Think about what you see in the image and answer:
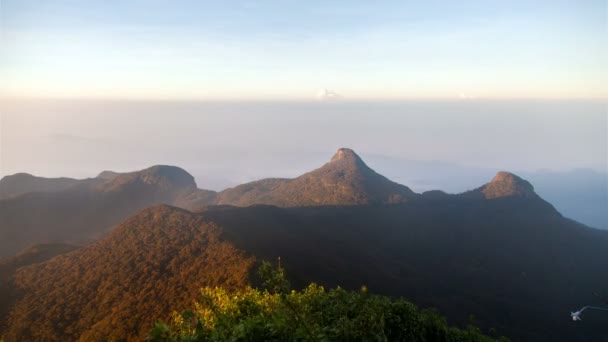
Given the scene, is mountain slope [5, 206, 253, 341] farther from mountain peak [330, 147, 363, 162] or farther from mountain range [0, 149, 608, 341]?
mountain peak [330, 147, 363, 162]

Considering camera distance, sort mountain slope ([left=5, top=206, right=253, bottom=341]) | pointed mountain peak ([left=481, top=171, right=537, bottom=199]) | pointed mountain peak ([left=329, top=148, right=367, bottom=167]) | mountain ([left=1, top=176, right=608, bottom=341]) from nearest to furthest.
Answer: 1. mountain slope ([left=5, top=206, right=253, bottom=341])
2. mountain ([left=1, top=176, right=608, bottom=341])
3. pointed mountain peak ([left=481, top=171, right=537, bottom=199])
4. pointed mountain peak ([left=329, top=148, right=367, bottom=167])

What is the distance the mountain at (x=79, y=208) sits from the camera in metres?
47.2

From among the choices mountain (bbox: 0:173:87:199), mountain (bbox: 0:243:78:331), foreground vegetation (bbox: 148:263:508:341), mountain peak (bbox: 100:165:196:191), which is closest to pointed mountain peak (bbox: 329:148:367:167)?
mountain peak (bbox: 100:165:196:191)

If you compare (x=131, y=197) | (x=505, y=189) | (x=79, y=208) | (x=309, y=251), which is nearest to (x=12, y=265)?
(x=309, y=251)

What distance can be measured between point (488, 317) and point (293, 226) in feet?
59.9

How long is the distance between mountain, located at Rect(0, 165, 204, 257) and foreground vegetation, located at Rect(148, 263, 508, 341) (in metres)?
42.8

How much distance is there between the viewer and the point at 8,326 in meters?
19.8

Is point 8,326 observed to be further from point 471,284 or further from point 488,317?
point 471,284

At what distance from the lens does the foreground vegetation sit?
6.79 meters

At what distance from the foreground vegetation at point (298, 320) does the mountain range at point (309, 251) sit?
356 inches

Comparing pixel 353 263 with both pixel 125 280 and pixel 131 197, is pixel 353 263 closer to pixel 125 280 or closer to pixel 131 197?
pixel 125 280

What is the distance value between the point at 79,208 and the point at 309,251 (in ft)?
138

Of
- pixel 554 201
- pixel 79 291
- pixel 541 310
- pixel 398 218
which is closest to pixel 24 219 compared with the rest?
pixel 79 291

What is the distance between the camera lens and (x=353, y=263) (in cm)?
3062
